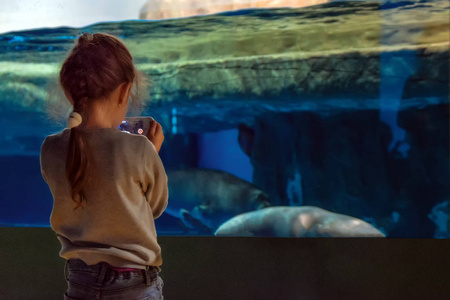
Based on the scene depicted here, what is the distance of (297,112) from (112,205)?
2191mm

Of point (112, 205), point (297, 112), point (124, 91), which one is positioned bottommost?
point (297, 112)

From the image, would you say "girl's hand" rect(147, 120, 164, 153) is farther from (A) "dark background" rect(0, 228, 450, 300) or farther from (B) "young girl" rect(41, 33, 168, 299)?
(A) "dark background" rect(0, 228, 450, 300)

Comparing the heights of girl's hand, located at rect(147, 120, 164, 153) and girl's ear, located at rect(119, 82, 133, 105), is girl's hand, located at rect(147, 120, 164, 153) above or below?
below

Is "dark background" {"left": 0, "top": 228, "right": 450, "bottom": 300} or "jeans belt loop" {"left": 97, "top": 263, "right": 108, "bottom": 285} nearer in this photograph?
"jeans belt loop" {"left": 97, "top": 263, "right": 108, "bottom": 285}

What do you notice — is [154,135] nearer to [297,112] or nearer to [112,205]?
[112,205]

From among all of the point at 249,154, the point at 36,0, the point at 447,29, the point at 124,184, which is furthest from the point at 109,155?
the point at 36,0

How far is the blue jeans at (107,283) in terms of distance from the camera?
3.53 feet

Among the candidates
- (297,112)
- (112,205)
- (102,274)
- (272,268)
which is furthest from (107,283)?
(297,112)

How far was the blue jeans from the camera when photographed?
1.08m

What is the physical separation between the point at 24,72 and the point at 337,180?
2.36 meters

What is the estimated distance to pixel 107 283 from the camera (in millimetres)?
1088

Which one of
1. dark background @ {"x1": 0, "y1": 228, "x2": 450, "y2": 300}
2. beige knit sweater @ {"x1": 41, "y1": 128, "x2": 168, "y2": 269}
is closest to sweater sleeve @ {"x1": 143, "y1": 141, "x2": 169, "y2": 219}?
beige knit sweater @ {"x1": 41, "y1": 128, "x2": 168, "y2": 269}

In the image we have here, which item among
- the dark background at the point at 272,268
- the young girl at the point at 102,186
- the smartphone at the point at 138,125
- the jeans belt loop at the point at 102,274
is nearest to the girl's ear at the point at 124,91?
the young girl at the point at 102,186

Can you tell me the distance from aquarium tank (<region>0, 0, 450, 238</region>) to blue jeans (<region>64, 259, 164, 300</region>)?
1.77m
